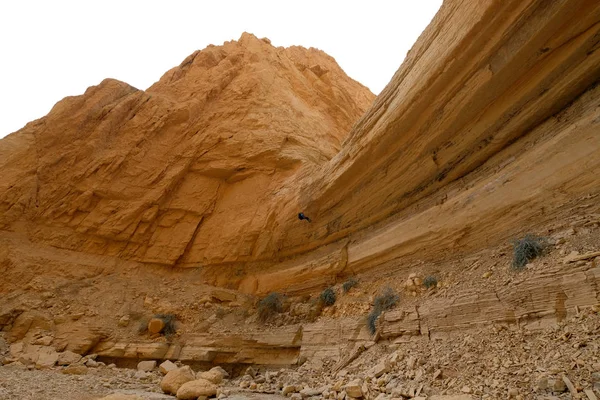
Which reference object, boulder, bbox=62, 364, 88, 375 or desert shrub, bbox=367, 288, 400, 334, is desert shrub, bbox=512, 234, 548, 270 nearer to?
desert shrub, bbox=367, 288, 400, 334

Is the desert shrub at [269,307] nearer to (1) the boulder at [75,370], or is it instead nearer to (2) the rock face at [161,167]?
(2) the rock face at [161,167]

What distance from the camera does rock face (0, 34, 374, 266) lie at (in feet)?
44.6

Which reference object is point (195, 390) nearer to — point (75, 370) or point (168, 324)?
point (75, 370)

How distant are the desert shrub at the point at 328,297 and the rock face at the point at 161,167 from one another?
359 centimetres

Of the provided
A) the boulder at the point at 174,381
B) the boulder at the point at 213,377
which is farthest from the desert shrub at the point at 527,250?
the boulder at the point at 213,377

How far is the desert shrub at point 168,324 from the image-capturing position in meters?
11.3

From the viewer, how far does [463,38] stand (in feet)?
23.6

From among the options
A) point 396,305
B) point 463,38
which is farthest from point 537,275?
point 463,38

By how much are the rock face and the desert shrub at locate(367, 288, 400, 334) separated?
5.85 m

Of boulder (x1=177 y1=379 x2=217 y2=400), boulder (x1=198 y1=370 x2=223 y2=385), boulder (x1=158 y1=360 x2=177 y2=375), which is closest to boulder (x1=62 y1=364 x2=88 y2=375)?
boulder (x1=158 y1=360 x2=177 y2=375)

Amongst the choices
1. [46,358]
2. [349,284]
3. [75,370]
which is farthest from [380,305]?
[46,358]

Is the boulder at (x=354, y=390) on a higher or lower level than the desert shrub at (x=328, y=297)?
lower

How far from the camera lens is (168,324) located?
11.4 metres

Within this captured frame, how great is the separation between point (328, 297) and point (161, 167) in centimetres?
901
